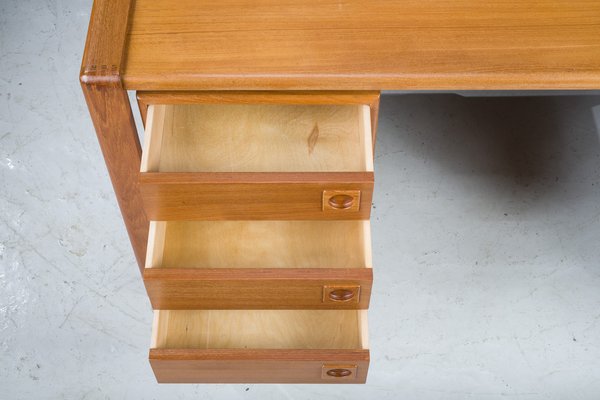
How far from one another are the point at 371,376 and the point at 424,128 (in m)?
0.59

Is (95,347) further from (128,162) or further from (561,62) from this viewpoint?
(561,62)

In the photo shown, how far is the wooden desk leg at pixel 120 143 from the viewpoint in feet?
3.76

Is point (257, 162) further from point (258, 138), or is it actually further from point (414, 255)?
point (414, 255)

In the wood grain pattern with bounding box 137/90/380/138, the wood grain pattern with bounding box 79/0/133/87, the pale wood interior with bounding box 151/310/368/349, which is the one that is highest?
the wood grain pattern with bounding box 79/0/133/87

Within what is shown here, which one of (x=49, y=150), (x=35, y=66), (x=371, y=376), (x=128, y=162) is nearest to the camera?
(x=128, y=162)

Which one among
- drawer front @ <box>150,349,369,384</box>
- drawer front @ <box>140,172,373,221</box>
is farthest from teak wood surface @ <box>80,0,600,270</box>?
drawer front @ <box>150,349,369,384</box>

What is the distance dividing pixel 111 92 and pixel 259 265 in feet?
1.20

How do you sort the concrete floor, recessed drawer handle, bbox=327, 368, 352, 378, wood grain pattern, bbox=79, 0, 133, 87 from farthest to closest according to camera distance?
the concrete floor
recessed drawer handle, bbox=327, 368, 352, 378
wood grain pattern, bbox=79, 0, 133, 87

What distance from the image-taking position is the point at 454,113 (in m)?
1.78

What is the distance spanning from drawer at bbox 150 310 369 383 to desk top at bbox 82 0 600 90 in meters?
0.39

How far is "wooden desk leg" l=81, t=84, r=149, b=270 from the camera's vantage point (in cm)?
115

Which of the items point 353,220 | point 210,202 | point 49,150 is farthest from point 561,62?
point 49,150

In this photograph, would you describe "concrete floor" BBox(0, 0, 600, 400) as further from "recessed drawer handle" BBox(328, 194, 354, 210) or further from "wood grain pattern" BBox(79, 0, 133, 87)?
"wood grain pattern" BBox(79, 0, 133, 87)

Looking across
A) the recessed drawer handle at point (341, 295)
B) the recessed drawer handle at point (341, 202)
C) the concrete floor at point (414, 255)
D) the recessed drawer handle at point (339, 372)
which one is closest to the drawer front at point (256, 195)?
the recessed drawer handle at point (341, 202)
